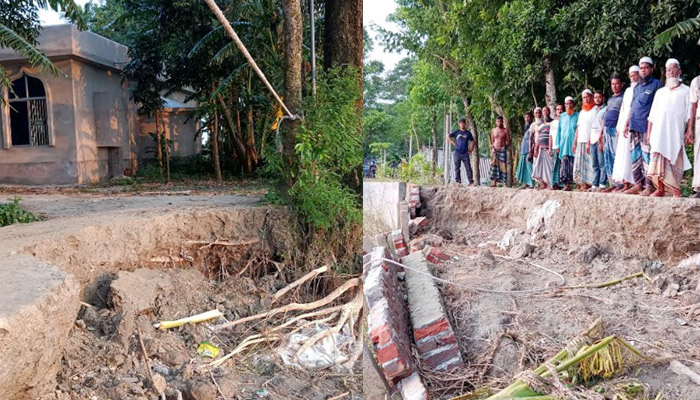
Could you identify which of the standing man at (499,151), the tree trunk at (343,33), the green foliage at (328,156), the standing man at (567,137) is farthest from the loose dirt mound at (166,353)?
the standing man at (499,151)

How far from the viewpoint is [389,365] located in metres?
2.71

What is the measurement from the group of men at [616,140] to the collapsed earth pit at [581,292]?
0.49 meters

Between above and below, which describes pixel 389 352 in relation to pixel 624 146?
below

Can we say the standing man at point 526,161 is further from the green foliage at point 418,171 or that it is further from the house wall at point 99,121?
the house wall at point 99,121

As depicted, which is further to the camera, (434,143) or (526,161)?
(526,161)

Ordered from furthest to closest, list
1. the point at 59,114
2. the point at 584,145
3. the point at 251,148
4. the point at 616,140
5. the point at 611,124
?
the point at 251,148
the point at 59,114
the point at 584,145
the point at 616,140
the point at 611,124

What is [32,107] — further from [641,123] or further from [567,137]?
[641,123]

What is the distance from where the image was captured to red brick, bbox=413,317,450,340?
2.99 metres

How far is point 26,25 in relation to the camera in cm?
886

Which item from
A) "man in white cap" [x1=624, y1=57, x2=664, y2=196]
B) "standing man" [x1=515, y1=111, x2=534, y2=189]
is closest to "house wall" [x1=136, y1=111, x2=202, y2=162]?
"standing man" [x1=515, y1=111, x2=534, y2=189]

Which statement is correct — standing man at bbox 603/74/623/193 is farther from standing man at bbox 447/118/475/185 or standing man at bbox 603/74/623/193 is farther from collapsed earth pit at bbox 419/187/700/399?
standing man at bbox 447/118/475/185

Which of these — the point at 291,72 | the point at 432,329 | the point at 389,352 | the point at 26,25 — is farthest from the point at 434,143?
the point at 26,25

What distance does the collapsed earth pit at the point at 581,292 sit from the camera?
2.68m

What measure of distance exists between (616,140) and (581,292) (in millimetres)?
2538
